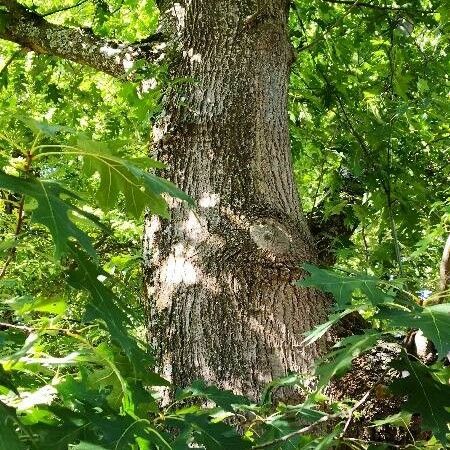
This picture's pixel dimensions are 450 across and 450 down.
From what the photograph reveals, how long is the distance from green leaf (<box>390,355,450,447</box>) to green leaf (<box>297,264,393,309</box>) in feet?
0.52

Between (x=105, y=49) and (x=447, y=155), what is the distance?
2.85 metres

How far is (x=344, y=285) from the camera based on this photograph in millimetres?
1180

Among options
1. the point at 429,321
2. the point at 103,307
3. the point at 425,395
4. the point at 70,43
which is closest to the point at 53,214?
the point at 103,307

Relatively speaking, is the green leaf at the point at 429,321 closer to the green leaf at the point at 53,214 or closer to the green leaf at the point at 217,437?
→ the green leaf at the point at 217,437

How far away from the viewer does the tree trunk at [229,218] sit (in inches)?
81.9

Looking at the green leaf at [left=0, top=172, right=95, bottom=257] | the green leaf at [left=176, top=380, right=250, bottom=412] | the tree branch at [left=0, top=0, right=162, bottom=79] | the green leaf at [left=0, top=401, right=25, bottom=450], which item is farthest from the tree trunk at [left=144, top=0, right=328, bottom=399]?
the green leaf at [left=0, top=401, right=25, bottom=450]

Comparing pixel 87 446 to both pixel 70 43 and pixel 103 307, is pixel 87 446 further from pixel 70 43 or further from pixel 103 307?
pixel 70 43

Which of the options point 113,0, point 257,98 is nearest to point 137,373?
point 257,98

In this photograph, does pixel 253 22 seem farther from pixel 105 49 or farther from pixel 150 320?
pixel 150 320

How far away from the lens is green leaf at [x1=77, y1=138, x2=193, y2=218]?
1.23 meters

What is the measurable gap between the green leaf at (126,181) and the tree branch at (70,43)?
1517mm

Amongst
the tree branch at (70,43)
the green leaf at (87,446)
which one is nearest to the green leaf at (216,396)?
the green leaf at (87,446)

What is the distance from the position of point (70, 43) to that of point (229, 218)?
1.49 meters

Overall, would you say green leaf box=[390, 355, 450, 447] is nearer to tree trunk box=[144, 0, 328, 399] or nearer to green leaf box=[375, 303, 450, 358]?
green leaf box=[375, 303, 450, 358]
